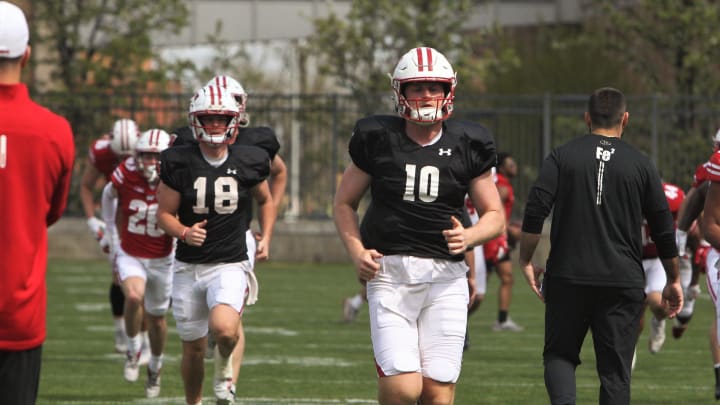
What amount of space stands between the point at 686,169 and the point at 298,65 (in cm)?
1422

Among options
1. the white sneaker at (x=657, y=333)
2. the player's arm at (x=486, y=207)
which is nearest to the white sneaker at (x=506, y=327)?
the white sneaker at (x=657, y=333)

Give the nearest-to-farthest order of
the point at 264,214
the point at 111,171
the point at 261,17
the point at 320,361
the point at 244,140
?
the point at 264,214
the point at 244,140
the point at 320,361
the point at 111,171
the point at 261,17

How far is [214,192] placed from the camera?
858 centimetres

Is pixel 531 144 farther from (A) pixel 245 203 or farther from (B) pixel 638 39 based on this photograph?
(A) pixel 245 203

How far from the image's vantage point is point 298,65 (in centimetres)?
3503

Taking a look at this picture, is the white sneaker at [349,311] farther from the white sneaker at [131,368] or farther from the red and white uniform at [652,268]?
the white sneaker at [131,368]

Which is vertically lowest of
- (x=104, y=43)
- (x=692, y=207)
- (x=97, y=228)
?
(x=97, y=228)

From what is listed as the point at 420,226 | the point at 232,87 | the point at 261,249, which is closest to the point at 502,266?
→ the point at 261,249

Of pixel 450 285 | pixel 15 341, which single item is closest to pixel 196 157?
pixel 450 285

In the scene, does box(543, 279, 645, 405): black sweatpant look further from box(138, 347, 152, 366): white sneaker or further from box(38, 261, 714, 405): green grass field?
box(138, 347, 152, 366): white sneaker

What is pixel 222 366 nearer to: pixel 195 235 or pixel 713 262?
pixel 195 235

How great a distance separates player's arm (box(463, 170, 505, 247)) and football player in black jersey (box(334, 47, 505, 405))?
0.01 metres

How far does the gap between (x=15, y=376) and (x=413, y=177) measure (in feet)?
7.67

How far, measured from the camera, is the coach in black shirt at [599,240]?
23.2ft
